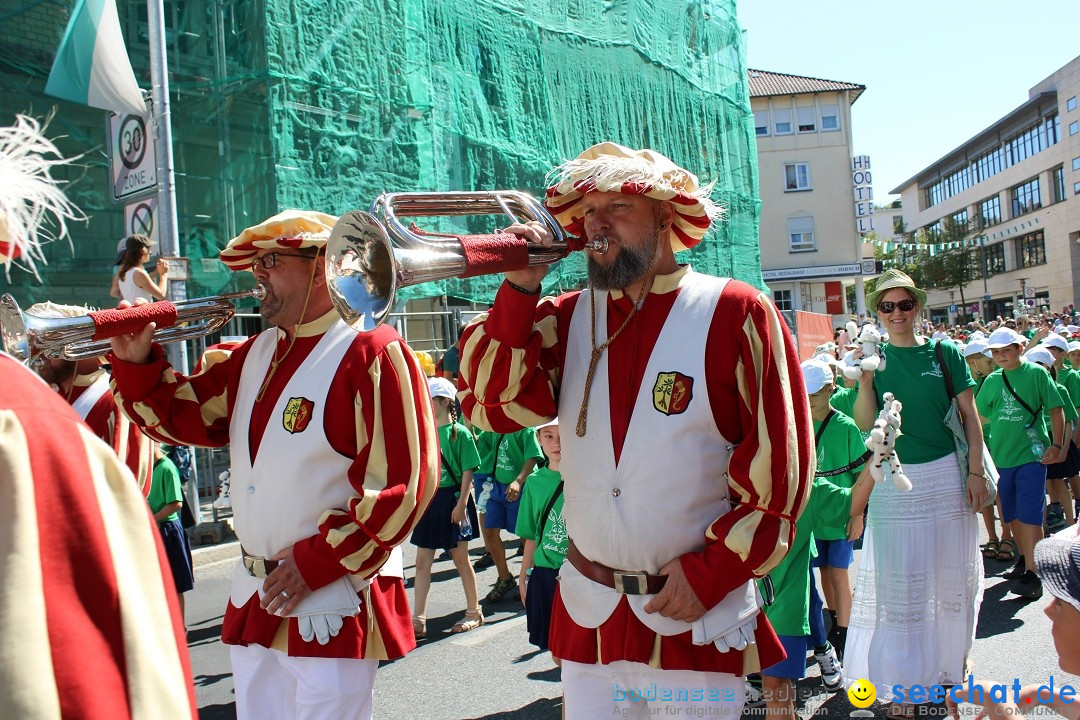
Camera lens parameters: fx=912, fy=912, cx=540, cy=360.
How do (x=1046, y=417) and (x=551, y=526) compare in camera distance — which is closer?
(x=551, y=526)

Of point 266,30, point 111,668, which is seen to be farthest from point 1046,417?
point 266,30

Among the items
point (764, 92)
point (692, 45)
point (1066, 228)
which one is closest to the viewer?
point (692, 45)

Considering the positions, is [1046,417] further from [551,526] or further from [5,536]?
[5,536]

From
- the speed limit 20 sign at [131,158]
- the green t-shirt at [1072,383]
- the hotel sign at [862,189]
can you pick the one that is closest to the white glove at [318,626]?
the speed limit 20 sign at [131,158]

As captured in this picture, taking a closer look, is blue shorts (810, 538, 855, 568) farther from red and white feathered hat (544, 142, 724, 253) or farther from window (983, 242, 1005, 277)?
window (983, 242, 1005, 277)

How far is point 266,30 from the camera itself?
11578mm

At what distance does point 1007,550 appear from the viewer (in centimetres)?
780

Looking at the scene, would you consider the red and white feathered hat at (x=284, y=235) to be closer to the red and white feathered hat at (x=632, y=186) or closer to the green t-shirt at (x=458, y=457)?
the red and white feathered hat at (x=632, y=186)

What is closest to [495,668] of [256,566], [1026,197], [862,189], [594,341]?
[256,566]

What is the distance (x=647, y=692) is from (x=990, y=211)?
6992cm

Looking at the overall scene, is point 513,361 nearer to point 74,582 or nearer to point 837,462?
point 74,582

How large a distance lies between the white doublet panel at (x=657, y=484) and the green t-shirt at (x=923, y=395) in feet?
7.97

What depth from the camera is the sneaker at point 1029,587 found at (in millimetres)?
6609

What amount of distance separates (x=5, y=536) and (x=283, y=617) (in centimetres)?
199
